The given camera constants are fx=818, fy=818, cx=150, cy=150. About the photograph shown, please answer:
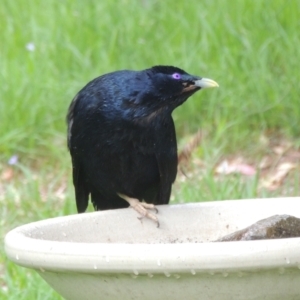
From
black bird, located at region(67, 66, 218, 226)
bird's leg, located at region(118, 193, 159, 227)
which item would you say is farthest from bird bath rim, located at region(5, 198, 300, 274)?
black bird, located at region(67, 66, 218, 226)

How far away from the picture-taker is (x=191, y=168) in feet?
17.8

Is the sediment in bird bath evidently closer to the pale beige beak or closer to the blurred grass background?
the pale beige beak

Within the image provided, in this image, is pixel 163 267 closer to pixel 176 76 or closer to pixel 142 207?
pixel 142 207

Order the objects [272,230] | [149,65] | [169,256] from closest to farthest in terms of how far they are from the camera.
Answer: [169,256] → [272,230] → [149,65]

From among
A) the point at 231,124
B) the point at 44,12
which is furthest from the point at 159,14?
the point at 231,124

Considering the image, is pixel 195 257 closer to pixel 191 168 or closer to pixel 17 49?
pixel 191 168

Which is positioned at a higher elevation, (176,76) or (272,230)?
(176,76)

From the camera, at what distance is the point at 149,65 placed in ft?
20.3

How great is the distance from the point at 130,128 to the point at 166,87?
24cm

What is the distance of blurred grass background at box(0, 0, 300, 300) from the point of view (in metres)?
5.72

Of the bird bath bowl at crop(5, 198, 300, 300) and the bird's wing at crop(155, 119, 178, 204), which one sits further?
the bird's wing at crop(155, 119, 178, 204)

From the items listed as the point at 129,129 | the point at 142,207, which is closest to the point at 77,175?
the point at 129,129

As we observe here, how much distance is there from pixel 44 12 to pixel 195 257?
218 inches

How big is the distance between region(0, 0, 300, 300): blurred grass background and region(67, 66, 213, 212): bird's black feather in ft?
4.84
